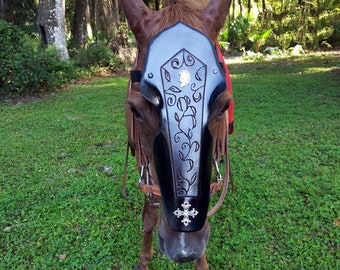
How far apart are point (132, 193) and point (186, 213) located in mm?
2407

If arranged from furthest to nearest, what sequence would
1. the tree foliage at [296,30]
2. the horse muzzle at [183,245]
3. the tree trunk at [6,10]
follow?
the tree foliage at [296,30] < the tree trunk at [6,10] < the horse muzzle at [183,245]

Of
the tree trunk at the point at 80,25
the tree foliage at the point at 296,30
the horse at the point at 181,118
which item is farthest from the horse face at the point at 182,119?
the tree foliage at the point at 296,30

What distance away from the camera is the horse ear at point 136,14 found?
159 cm

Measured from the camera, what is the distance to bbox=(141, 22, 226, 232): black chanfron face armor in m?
1.31

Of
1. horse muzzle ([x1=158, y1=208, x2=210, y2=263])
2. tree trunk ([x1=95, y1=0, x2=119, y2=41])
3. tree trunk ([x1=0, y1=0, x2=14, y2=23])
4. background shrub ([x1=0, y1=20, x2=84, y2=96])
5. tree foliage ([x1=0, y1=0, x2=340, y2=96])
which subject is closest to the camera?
horse muzzle ([x1=158, y1=208, x2=210, y2=263])

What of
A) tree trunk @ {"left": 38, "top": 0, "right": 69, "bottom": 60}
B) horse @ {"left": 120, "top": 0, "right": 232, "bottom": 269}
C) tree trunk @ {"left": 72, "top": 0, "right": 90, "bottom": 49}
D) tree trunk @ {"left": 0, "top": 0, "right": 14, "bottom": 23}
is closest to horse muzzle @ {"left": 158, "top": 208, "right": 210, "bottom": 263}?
horse @ {"left": 120, "top": 0, "right": 232, "bottom": 269}

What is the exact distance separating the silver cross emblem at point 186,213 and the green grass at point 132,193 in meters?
1.43

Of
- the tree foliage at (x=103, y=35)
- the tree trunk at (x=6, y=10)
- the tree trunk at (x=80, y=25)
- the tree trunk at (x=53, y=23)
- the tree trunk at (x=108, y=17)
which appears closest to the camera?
the tree foliage at (x=103, y=35)

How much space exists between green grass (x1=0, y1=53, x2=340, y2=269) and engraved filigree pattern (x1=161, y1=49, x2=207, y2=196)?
5.28 ft

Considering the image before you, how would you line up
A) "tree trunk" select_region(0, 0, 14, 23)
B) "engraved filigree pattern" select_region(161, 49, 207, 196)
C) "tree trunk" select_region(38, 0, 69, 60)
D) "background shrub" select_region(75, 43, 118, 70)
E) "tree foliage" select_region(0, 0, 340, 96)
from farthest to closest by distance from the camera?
"tree trunk" select_region(0, 0, 14, 23), "background shrub" select_region(75, 43, 118, 70), "tree trunk" select_region(38, 0, 69, 60), "tree foliage" select_region(0, 0, 340, 96), "engraved filigree pattern" select_region(161, 49, 207, 196)

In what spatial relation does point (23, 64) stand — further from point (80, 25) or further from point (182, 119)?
point (182, 119)

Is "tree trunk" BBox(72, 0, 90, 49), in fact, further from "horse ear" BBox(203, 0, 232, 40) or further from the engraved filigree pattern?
the engraved filigree pattern

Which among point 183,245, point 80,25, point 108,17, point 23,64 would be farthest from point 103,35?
point 183,245

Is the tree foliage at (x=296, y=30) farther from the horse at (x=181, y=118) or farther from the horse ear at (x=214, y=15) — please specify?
the horse at (x=181, y=118)
